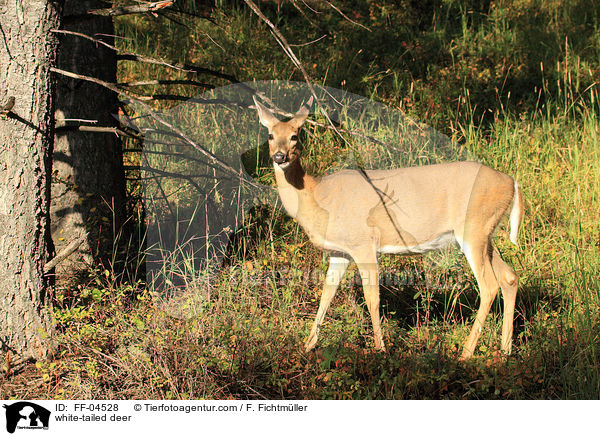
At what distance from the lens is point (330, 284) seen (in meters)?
5.06

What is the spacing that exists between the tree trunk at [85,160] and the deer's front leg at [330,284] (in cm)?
172

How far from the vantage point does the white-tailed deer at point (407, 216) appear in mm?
4926

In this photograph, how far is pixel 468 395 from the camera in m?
4.30

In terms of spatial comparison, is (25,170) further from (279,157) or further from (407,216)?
(407,216)

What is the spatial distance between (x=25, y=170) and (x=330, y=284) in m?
2.26

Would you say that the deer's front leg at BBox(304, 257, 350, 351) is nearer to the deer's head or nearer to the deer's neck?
the deer's neck

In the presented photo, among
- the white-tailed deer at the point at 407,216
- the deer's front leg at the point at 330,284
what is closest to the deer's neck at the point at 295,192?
the white-tailed deer at the point at 407,216

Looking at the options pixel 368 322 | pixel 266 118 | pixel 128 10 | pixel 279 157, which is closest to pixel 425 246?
pixel 368 322

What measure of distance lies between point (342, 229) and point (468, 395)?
1.44 m

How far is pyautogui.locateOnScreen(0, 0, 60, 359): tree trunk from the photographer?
427 centimetres
